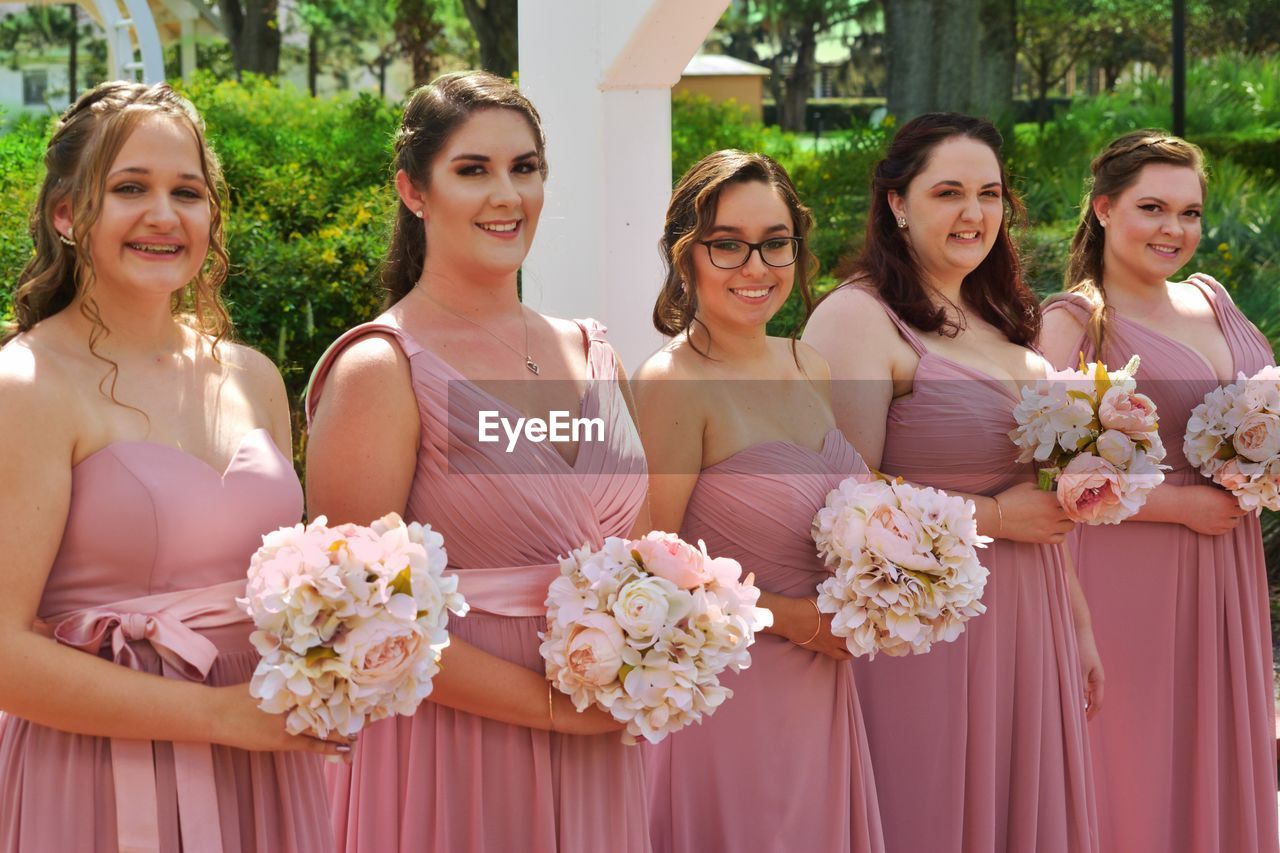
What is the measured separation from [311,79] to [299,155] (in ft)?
122

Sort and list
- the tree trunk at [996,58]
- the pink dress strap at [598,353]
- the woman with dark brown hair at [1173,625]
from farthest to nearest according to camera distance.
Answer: the tree trunk at [996,58] → the woman with dark brown hair at [1173,625] → the pink dress strap at [598,353]

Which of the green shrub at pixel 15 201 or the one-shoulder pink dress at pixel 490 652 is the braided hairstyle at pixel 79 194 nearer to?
the one-shoulder pink dress at pixel 490 652

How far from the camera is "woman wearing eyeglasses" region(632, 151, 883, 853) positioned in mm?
3857

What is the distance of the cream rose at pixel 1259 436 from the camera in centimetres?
498

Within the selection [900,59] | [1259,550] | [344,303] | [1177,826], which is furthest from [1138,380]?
[900,59]

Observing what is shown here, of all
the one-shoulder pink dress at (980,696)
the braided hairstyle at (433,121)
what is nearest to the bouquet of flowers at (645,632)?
the braided hairstyle at (433,121)

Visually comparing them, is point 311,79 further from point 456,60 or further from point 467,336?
point 467,336

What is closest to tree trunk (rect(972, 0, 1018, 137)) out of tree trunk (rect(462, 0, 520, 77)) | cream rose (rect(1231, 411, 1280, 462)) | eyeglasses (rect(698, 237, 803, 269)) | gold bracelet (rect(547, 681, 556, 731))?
tree trunk (rect(462, 0, 520, 77))

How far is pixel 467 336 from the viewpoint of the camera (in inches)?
136

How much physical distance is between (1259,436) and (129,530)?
3.70 m

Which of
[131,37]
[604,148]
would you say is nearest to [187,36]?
[131,37]

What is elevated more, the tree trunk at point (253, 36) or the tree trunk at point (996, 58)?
the tree trunk at point (253, 36)

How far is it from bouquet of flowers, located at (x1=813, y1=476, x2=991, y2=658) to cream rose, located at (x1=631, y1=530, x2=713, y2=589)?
2.14ft

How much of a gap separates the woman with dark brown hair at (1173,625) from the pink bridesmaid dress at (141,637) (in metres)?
3.31
